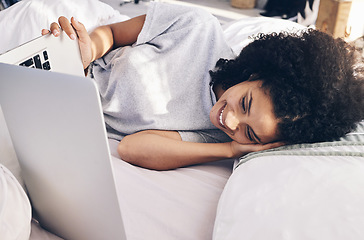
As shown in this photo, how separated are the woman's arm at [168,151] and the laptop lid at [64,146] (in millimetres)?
343

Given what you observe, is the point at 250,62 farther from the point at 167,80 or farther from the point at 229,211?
the point at 229,211

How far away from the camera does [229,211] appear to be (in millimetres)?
599

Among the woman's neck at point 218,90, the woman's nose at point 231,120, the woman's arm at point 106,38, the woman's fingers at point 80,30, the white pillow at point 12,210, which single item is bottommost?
the woman's neck at point 218,90

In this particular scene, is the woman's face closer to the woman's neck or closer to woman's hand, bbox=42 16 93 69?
the woman's neck

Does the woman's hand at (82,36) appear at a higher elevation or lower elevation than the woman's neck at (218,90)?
Result: higher

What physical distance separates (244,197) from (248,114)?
252mm

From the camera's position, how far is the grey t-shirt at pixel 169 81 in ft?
3.06

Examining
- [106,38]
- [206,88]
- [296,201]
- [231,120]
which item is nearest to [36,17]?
[106,38]

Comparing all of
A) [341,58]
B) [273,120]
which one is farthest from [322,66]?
[273,120]

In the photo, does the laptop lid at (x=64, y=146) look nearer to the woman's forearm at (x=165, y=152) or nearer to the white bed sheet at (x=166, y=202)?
the white bed sheet at (x=166, y=202)

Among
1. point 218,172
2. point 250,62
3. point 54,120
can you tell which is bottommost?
point 218,172

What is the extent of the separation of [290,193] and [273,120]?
25 cm

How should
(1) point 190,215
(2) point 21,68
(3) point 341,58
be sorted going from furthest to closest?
(3) point 341,58 → (1) point 190,215 → (2) point 21,68

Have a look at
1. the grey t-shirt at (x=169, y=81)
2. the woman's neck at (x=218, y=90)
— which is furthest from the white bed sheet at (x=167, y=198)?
the woman's neck at (x=218, y=90)
